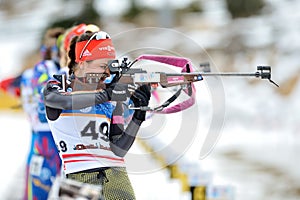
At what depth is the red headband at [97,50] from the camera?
4.56 m

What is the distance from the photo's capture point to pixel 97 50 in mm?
4570

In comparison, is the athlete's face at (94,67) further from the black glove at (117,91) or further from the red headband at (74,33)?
the red headband at (74,33)

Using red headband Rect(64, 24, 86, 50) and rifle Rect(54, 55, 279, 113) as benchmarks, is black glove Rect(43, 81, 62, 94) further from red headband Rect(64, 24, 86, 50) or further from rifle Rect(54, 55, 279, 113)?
red headband Rect(64, 24, 86, 50)

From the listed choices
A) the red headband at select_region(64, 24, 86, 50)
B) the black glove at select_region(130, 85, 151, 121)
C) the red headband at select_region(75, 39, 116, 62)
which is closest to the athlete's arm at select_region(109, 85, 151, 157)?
the black glove at select_region(130, 85, 151, 121)

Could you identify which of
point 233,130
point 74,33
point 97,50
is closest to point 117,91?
point 97,50

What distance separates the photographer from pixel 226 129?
51.5ft

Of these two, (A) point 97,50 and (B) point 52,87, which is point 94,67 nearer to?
(A) point 97,50

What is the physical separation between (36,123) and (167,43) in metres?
22.8

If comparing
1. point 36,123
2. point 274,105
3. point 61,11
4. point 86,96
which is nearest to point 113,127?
point 86,96

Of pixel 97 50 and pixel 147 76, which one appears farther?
pixel 97 50

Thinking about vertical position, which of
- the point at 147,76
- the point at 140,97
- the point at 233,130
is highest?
the point at 233,130

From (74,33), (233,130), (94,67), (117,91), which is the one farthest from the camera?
(233,130)

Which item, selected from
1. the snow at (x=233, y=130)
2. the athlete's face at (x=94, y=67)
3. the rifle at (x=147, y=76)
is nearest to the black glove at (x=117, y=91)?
the rifle at (x=147, y=76)

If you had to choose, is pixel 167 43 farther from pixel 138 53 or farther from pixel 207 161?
pixel 138 53
